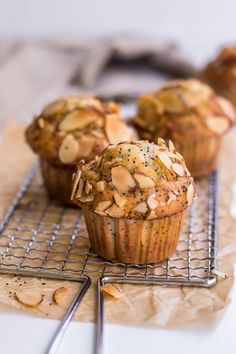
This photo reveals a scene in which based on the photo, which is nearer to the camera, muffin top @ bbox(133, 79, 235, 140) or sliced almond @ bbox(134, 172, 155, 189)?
sliced almond @ bbox(134, 172, 155, 189)

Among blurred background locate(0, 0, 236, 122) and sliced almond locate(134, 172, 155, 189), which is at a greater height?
sliced almond locate(134, 172, 155, 189)

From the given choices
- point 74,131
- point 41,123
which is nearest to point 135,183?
point 74,131

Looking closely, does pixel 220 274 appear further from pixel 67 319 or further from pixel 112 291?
pixel 67 319

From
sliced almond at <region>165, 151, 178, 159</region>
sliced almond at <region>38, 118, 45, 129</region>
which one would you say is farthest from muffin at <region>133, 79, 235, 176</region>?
sliced almond at <region>165, 151, 178, 159</region>

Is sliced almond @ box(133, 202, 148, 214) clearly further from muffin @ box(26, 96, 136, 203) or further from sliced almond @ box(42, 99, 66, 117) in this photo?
sliced almond @ box(42, 99, 66, 117)

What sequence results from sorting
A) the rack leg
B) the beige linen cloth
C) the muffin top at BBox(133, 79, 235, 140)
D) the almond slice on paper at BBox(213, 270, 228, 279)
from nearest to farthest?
the rack leg
the beige linen cloth
the almond slice on paper at BBox(213, 270, 228, 279)
the muffin top at BBox(133, 79, 235, 140)

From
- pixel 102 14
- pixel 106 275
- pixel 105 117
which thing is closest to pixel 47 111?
pixel 105 117

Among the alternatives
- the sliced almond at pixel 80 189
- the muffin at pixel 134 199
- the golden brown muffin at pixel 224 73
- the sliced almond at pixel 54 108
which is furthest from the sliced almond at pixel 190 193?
the golden brown muffin at pixel 224 73

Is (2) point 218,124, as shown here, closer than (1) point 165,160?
No
